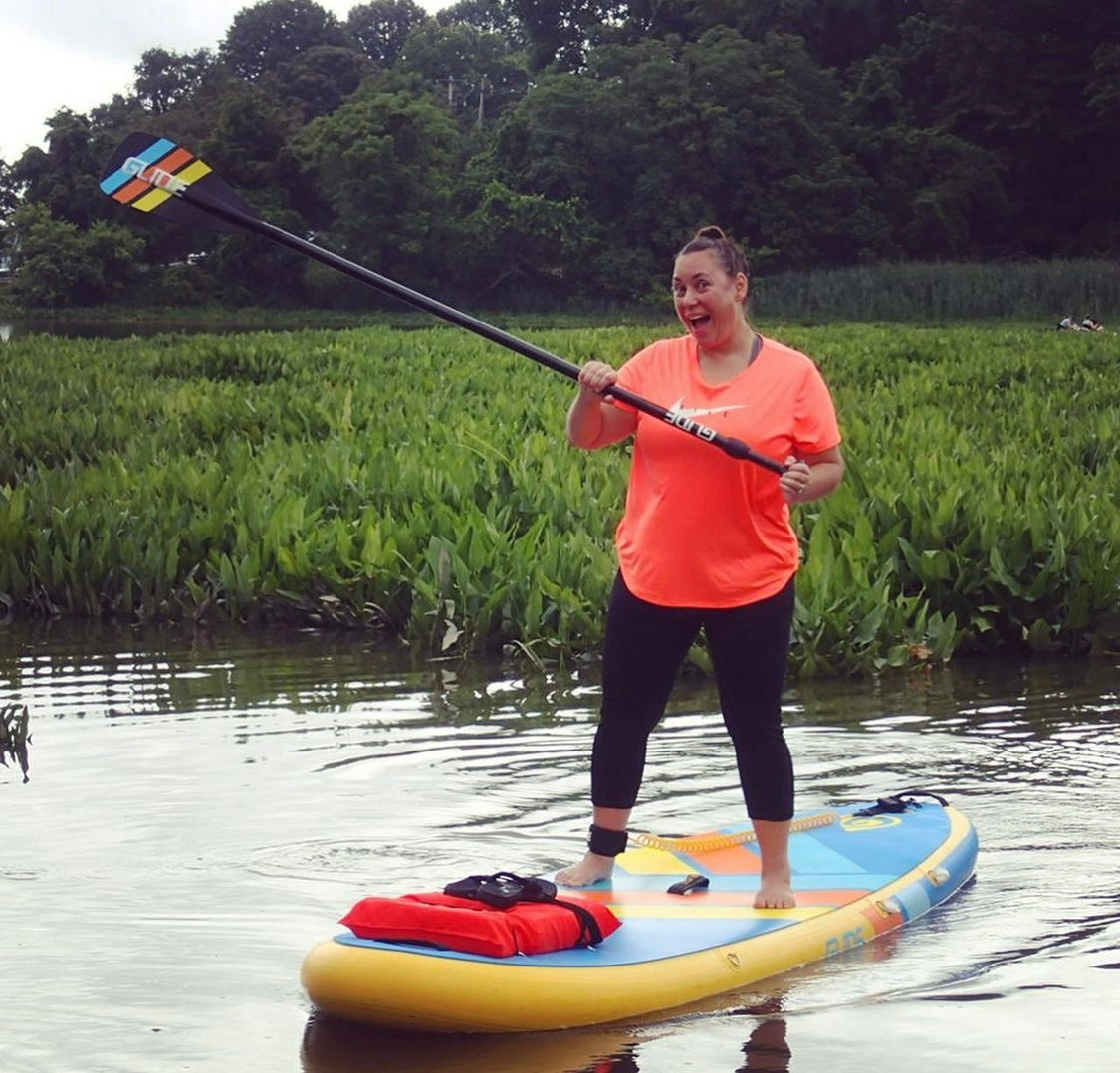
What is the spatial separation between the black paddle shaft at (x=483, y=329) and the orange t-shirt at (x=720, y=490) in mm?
52

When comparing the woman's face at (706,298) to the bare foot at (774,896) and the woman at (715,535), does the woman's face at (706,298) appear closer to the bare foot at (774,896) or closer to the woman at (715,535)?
the woman at (715,535)

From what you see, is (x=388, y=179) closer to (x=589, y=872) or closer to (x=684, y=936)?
(x=589, y=872)

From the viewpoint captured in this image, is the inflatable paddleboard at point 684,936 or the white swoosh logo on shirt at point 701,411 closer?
the inflatable paddleboard at point 684,936

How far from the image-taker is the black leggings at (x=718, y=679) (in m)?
4.78

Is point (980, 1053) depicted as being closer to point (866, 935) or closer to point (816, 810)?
point (866, 935)

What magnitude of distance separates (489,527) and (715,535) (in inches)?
194

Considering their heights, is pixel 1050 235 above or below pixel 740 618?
above

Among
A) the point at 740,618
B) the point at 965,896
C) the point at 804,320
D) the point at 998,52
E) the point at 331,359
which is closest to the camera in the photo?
the point at 740,618

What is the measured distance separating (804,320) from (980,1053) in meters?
44.4

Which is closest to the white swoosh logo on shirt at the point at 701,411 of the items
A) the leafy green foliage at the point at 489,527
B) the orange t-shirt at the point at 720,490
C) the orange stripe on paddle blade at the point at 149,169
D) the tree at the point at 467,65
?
the orange t-shirt at the point at 720,490

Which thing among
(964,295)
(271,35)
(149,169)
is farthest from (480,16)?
(149,169)

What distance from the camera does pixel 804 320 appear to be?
157 feet

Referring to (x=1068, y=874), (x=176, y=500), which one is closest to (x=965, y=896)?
(x=1068, y=874)

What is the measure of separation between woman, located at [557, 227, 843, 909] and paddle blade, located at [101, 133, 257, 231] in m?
1.28
